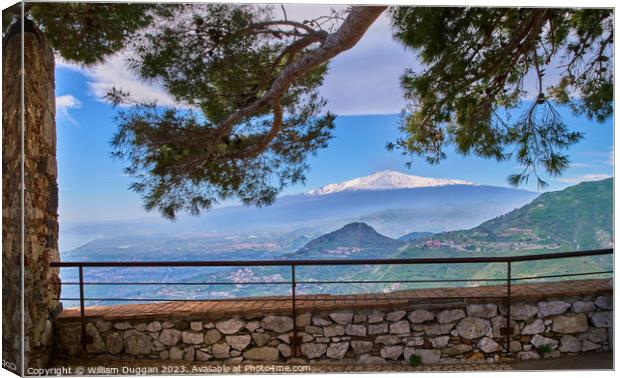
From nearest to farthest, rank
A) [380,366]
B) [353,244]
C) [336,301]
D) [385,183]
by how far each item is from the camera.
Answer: [380,366]
[336,301]
[385,183]
[353,244]

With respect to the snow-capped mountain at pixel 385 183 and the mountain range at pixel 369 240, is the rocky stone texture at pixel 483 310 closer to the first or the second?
the mountain range at pixel 369 240

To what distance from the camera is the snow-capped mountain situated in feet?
9.54

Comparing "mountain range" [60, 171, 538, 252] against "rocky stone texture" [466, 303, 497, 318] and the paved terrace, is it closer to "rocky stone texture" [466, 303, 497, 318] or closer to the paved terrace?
the paved terrace

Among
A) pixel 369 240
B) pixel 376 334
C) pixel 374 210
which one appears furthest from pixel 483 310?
pixel 374 210

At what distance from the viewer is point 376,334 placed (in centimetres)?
271

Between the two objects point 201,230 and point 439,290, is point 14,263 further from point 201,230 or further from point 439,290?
point 439,290

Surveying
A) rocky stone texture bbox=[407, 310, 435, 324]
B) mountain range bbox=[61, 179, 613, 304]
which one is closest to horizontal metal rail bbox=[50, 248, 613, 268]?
mountain range bbox=[61, 179, 613, 304]

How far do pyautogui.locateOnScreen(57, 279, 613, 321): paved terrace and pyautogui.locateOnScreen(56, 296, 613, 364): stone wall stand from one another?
4cm

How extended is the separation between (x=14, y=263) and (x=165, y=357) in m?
1.05

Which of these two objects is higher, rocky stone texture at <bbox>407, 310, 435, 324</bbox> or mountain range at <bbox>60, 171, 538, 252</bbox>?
mountain range at <bbox>60, 171, 538, 252</bbox>

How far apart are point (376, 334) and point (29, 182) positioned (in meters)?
2.32

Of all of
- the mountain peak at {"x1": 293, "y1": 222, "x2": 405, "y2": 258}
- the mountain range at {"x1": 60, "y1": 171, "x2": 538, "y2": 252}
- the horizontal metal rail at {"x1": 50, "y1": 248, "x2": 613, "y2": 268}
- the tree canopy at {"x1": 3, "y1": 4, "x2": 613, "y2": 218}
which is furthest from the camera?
the mountain peak at {"x1": 293, "y1": 222, "x2": 405, "y2": 258}

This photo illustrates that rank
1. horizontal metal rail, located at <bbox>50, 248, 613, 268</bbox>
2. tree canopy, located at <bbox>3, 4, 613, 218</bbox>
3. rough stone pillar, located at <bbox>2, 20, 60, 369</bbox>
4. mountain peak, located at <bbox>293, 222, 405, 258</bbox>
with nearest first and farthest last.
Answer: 1. rough stone pillar, located at <bbox>2, 20, 60, 369</bbox>
2. tree canopy, located at <bbox>3, 4, 613, 218</bbox>
3. horizontal metal rail, located at <bbox>50, 248, 613, 268</bbox>
4. mountain peak, located at <bbox>293, 222, 405, 258</bbox>

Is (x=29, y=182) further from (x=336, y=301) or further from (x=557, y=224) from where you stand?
(x=557, y=224)
